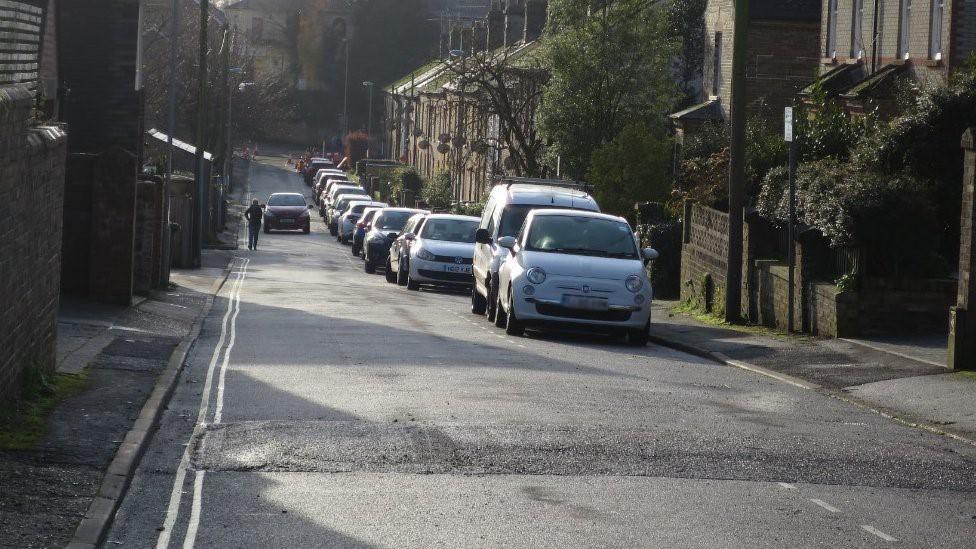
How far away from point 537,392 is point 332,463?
392 cm

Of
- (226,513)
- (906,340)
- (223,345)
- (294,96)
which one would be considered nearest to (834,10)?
(906,340)

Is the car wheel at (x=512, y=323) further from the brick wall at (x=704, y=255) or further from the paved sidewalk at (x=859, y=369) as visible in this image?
the brick wall at (x=704, y=255)

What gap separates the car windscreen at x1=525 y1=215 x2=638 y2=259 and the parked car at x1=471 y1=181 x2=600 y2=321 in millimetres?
1770

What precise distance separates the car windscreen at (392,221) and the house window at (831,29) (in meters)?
12.4

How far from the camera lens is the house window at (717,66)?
4159 cm

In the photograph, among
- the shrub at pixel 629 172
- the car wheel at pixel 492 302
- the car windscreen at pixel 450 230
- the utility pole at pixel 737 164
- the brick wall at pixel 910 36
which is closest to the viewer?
the utility pole at pixel 737 164

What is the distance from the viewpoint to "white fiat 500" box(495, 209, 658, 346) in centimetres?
1898

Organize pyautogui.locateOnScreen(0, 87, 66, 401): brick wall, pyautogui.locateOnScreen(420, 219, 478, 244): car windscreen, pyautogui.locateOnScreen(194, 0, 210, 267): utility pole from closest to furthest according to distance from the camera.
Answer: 1. pyautogui.locateOnScreen(0, 87, 66, 401): brick wall
2. pyautogui.locateOnScreen(420, 219, 478, 244): car windscreen
3. pyautogui.locateOnScreen(194, 0, 210, 267): utility pole

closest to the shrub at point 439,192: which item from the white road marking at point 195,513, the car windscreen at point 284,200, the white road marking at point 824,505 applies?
the car windscreen at point 284,200

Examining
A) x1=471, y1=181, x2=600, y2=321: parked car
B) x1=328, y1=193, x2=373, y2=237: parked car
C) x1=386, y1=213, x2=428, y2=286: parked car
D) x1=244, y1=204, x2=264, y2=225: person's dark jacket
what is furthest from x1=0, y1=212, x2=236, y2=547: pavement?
x1=328, y1=193, x2=373, y2=237: parked car

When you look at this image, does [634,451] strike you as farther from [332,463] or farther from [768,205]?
[768,205]

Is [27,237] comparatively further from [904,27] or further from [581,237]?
[904,27]

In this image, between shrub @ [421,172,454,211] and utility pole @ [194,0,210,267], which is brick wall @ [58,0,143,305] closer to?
utility pole @ [194,0,210,267]

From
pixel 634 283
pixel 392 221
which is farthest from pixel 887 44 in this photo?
pixel 392 221
